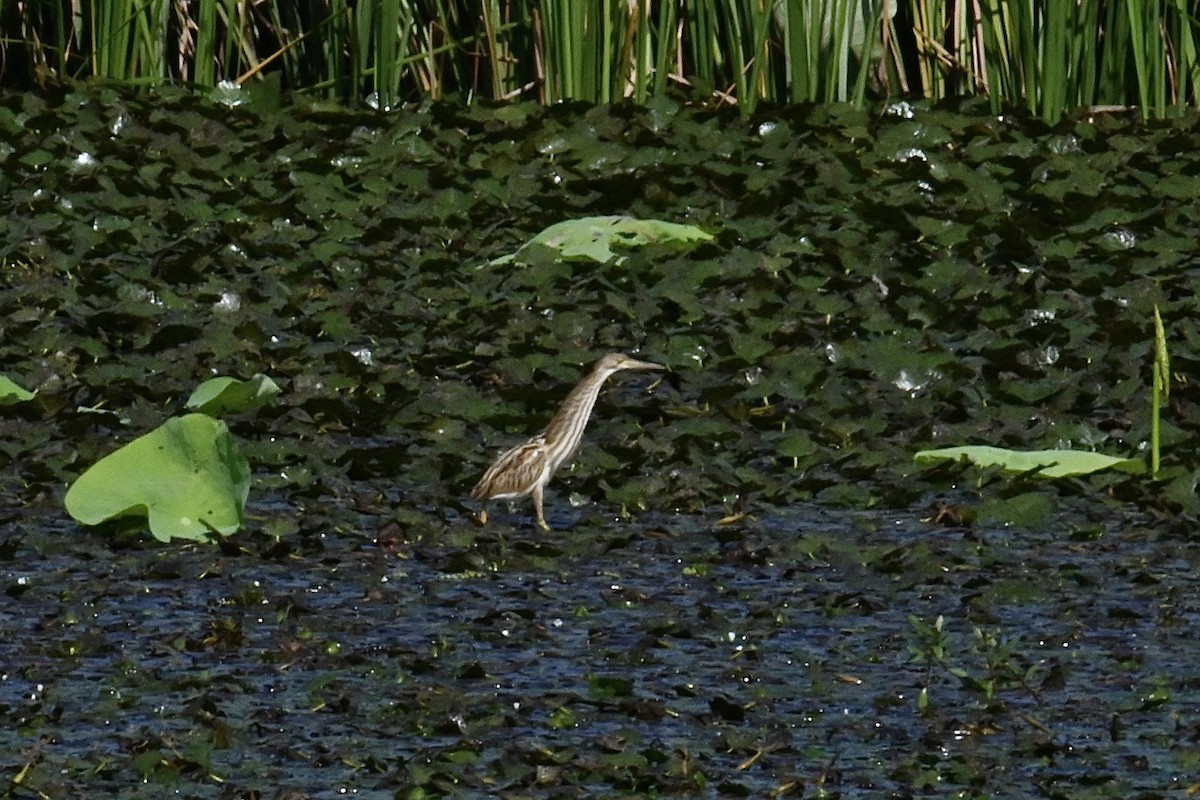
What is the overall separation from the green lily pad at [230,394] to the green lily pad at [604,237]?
7.13 feet

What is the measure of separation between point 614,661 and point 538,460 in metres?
1.29

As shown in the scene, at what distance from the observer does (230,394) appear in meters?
7.15

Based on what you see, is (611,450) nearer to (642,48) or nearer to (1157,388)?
(1157,388)

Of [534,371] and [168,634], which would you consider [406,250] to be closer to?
[534,371]

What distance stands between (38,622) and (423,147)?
19.5ft

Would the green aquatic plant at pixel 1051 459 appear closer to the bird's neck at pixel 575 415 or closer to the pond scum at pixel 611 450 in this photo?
the pond scum at pixel 611 450

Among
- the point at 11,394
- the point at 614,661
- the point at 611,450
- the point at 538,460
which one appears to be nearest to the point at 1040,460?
the point at 611,450

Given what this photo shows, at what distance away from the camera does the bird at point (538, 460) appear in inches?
253

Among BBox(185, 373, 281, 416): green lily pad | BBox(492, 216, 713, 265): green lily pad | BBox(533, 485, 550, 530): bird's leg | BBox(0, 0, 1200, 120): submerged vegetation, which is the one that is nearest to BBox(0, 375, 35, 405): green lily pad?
BBox(185, 373, 281, 416): green lily pad

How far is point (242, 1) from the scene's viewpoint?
39.9 ft

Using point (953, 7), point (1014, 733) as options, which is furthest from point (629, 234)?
point (1014, 733)

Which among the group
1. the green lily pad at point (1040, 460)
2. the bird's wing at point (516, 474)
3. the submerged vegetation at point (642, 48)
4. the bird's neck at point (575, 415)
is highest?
the submerged vegetation at point (642, 48)

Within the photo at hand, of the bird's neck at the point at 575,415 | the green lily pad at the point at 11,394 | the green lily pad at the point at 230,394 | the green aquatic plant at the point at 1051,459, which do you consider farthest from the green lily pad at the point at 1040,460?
the green lily pad at the point at 11,394

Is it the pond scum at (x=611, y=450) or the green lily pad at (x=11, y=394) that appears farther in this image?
the green lily pad at (x=11, y=394)
